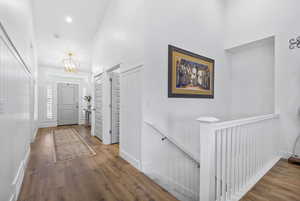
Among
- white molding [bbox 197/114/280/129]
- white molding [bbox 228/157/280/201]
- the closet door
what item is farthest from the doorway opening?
white molding [bbox 228/157/280/201]

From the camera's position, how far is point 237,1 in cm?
377

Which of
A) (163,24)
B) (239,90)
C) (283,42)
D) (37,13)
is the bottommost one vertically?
(239,90)

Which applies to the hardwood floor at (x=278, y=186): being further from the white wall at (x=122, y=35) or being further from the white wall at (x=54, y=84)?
the white wall at (x=54, y=84)

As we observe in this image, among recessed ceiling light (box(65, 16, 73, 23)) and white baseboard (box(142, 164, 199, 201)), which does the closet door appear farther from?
recessed ceiling light (box(65, 16, 73, 23))

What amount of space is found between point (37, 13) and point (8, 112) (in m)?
3.77

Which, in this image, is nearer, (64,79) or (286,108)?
(286,108)

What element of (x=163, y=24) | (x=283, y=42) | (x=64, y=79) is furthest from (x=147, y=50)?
(x=64, y=79)

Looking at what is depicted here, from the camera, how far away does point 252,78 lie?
3.69m

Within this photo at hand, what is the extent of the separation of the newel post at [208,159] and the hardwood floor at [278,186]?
2.17 feet

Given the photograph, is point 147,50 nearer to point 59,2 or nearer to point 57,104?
point 59,2

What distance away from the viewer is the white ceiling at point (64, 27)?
361 centimetres

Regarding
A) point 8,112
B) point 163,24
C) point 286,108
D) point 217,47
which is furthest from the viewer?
point 217,47

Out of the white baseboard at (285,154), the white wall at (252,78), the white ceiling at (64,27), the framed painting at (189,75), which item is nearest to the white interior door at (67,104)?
the white ceiling at (64,27)

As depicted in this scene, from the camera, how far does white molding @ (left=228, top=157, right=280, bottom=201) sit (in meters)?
1.70
